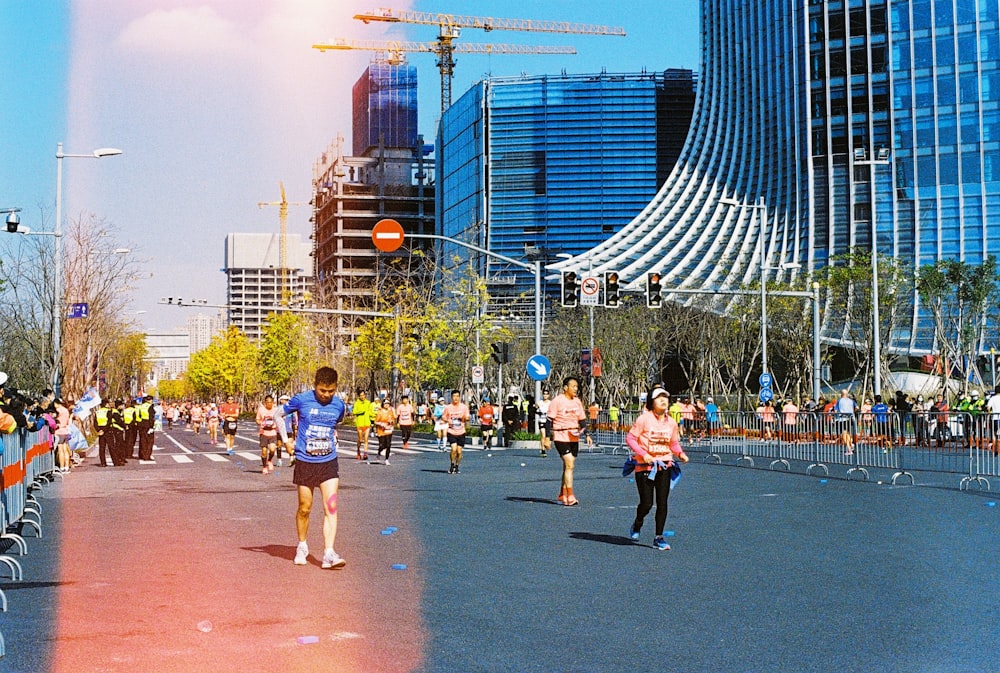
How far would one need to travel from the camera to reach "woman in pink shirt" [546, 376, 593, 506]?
58.1 feet

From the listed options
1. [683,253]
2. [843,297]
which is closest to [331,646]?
[843,297]

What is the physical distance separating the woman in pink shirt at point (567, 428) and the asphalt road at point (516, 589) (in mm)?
525

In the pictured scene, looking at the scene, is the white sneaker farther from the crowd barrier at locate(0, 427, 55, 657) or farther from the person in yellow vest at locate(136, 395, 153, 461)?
the person in yellow vest at locate(136, 395, 153, 461)

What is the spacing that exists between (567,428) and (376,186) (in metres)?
166

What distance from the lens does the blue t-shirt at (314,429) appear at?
1160 centimetres

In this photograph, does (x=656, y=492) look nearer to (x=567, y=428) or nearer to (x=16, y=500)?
(x=567, y=428)

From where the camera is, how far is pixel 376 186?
18088 cm

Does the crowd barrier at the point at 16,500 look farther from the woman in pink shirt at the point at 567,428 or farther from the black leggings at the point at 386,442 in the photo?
the black leggings at the point at 386,442

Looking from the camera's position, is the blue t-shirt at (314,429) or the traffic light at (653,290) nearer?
the blue t-shirt at (314,429)

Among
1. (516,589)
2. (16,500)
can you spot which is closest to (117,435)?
(16,500)

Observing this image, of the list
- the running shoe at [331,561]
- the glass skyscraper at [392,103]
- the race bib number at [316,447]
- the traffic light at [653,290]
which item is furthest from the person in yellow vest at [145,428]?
the glass skyscraper at [392,103]

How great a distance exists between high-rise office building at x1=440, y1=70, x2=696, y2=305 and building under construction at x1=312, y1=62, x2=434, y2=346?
29.1 metres

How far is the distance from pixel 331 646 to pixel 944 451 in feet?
59.5

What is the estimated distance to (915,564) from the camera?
1151cm
